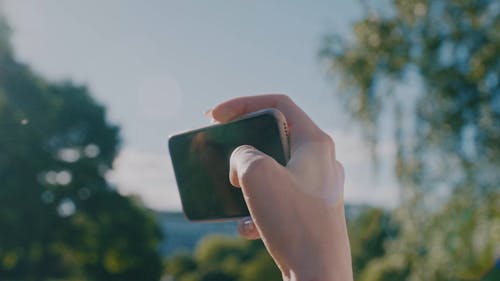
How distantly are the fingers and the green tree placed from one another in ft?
66.6

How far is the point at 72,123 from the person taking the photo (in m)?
27.8

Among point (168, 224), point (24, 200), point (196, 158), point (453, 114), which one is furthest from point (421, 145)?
point (168, 224)

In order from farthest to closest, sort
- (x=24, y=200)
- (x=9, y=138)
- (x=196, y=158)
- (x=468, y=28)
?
(x=24, y=200) < (x=9, y=138) < (x=468, y=28) < (x=196, y=158)

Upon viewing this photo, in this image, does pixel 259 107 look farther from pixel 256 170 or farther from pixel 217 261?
pixel 217 261

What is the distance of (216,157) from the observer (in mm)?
1837

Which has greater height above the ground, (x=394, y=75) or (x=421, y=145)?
(x=394, y=75)

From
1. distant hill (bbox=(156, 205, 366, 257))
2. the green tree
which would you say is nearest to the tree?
the green tree

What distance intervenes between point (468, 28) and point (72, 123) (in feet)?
60.9

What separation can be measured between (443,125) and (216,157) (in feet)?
46.1

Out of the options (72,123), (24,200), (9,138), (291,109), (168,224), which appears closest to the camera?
(291,109)

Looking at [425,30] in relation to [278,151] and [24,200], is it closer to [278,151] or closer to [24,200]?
[278,151]

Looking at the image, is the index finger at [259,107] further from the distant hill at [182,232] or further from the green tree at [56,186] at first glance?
the distant hill at [182,232]

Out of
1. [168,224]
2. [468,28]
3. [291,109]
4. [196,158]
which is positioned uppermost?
[291,109]

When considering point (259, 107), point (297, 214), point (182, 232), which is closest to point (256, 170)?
point (297, 214)
